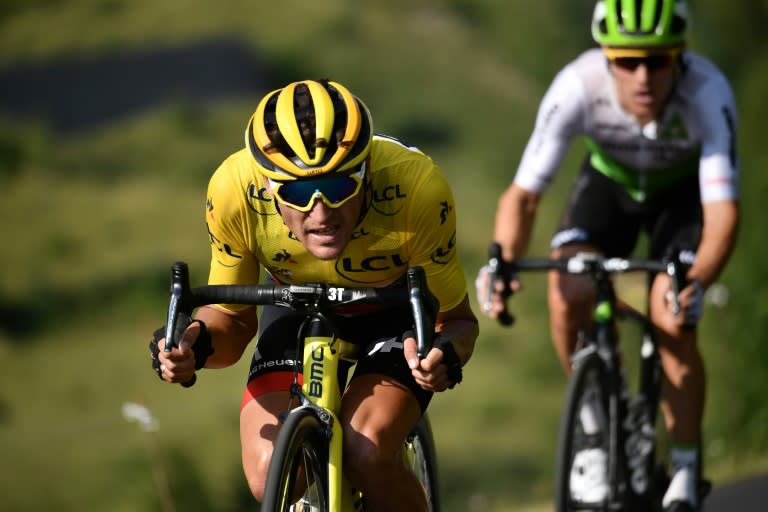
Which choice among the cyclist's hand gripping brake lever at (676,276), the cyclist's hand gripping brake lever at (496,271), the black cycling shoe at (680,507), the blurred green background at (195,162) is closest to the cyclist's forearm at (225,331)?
the cyclist's hand gripping brake lever at (496,271)

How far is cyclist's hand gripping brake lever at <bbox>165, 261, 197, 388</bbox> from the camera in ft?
11.0

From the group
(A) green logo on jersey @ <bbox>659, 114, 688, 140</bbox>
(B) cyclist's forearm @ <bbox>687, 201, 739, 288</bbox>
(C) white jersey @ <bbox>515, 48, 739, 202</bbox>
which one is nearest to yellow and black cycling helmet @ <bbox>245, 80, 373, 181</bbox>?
(C) white jersey @ <bbox>515, 48, 739, 202</bbox>

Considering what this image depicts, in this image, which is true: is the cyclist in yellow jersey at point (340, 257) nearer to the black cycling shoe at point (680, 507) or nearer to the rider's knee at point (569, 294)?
the rider's knee at point (569, 294)

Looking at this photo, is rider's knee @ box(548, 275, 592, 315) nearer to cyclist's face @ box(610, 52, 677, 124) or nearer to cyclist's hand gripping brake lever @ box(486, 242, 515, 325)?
cyclist's hand gripping brake lever @ box(486, 242, 515, 325)

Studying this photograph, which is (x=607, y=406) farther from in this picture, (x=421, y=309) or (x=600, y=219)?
(x=421, y=309)

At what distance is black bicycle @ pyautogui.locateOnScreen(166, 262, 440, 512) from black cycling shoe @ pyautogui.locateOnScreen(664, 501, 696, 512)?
1962 mm

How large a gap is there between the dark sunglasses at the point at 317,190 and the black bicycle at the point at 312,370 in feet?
0.82

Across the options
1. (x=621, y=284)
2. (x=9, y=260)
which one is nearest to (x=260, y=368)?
(x=621, y=284)

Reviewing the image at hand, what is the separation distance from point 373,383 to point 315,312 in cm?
29

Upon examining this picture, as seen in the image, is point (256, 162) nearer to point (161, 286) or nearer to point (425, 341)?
point (425, 341)

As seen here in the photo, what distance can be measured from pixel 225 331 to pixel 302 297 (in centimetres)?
45

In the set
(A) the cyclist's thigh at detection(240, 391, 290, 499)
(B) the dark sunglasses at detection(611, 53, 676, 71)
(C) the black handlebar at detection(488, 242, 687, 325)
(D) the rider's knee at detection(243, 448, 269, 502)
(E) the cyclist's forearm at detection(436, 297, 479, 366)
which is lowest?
(D) the rider's knee at detection(243, 448, 269, 502)

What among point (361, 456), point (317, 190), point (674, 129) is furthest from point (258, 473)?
point (674, 129)

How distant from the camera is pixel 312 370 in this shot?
3.60 metres
